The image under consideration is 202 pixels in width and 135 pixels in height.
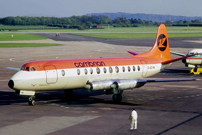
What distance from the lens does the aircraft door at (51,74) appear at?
33281 millimetres

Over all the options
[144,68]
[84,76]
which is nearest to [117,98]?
[84,76]

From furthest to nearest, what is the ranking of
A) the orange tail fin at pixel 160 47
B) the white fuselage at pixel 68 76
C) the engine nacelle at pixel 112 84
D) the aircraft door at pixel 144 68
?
1. the orange tail fin at pixel 160 47
2. the aircraft door at pixel 144 68
3. the engine nacelle at pixel 112 84
4. the white fuselage at pixel 68 76

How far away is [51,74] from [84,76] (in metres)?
3.25

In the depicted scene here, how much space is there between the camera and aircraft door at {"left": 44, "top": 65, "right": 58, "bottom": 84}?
1310 inches

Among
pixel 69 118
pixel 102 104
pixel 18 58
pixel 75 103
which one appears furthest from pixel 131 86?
pixel 18 58

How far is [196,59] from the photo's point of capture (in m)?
55.3

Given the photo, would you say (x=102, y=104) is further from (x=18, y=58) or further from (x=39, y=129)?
(x=18, y=58)

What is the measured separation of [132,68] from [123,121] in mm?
10807

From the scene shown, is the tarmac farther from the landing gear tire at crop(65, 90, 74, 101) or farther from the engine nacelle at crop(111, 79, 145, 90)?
the engine nacelle at crop(111, 79, 145, 90)

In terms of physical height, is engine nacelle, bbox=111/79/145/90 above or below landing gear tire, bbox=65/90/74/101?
above

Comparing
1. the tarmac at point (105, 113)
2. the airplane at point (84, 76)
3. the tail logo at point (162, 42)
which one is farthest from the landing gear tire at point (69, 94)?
the tail logo at point (162, 42)

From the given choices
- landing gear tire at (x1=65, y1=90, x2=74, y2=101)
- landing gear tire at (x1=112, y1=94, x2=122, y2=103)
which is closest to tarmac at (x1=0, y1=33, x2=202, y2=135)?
landing gear tire at (x1=112, y1=94, x2=122, y2=103)

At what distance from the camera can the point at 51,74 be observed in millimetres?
33406

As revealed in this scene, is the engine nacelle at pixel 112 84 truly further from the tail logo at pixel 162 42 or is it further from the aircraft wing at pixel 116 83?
the tail logo at pixel 162 42
